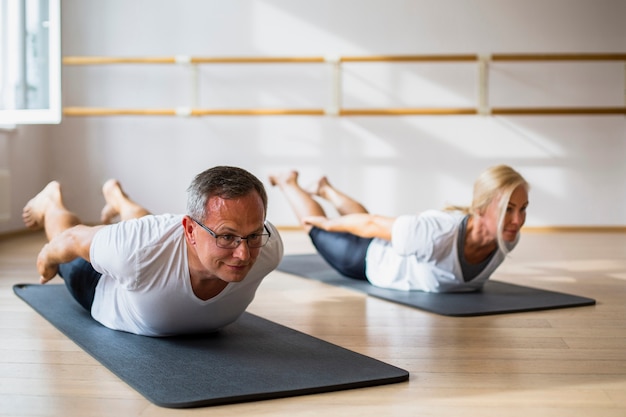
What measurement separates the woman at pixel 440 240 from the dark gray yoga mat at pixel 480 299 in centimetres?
6

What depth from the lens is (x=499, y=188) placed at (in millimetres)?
2982

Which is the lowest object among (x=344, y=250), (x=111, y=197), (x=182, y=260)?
(x=344, y=250)

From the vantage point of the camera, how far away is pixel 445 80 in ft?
19.9

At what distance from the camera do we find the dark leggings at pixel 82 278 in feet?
8.24

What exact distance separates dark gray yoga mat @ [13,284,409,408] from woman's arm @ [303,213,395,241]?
747mm

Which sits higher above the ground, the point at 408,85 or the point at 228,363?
the point at 408,85

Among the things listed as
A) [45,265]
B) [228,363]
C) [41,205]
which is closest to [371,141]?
[41,205]

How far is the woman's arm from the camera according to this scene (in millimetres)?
3197

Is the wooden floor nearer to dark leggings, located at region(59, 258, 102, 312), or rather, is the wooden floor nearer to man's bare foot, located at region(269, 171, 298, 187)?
dark leggings, located at region(59, 258, 102, 312)

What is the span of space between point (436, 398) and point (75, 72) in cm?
505

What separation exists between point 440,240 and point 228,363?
122 centimetres

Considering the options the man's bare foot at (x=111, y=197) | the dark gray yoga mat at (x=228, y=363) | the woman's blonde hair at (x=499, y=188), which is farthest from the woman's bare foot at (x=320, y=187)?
the dark gray yoga mat at (x=228, y=363)

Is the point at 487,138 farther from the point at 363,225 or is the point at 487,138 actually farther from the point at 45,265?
the point at 45,265

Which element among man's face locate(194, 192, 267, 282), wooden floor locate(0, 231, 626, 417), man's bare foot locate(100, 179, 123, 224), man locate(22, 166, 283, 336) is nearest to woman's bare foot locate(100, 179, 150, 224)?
man's bare foot locate(100, 179, 123, 224)
